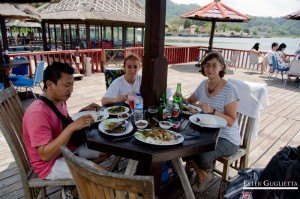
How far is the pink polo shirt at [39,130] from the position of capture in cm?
177

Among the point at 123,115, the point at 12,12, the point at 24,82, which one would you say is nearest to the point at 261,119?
the point at 123,115

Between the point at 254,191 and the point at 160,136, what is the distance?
78cm

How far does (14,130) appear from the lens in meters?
2.01

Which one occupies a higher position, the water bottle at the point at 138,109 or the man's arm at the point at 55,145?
the water bottle at the point at 138,109

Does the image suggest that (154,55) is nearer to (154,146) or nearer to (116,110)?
(116,110)

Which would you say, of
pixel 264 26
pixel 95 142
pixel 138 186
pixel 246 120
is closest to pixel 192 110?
pixel 246 120

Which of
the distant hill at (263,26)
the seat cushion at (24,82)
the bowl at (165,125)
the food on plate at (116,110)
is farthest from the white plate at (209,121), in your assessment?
the distant hill at (263,26)

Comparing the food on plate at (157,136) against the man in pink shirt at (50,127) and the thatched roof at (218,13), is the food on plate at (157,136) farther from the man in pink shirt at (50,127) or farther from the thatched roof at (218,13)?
the thatched roof at (218,13)

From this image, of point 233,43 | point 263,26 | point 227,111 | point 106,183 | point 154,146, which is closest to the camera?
point 106,183

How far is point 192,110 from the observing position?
2543 mm

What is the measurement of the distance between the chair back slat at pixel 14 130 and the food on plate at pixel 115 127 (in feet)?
2.40

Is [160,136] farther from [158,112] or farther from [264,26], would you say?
[264,26]

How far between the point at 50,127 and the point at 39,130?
12 centimetres

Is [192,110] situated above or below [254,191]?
above
